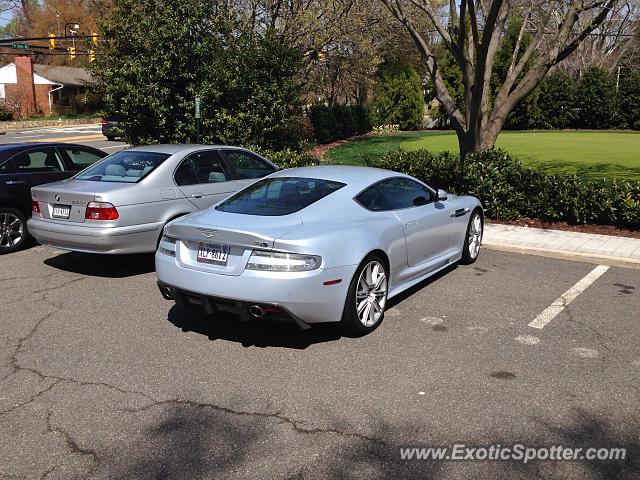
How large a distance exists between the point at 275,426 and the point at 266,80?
11938 mm

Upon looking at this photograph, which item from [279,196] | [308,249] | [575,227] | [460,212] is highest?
[279,196]

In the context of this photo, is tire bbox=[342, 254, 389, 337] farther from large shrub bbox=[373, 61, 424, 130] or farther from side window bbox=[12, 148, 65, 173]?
large shrub bbox=[373, 61, 424, 130]

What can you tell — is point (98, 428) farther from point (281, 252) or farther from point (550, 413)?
point (550, 413)

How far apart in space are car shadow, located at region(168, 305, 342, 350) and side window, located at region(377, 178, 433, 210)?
1.43 m

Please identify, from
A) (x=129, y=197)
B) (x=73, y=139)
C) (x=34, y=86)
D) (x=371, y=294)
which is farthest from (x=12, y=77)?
(x=371, y=294)

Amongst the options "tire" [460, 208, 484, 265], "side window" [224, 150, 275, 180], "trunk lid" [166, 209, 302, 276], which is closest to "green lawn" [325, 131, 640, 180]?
"side window" [224, 150, 275, 180]

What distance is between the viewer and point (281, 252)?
183 inches

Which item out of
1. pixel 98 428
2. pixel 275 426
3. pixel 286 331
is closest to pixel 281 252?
pixel 286 331

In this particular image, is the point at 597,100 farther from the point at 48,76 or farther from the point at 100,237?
the point at 48,76

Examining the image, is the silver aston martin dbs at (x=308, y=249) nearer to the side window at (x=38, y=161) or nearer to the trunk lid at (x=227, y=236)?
the trunk lid at (x=227, y=236)

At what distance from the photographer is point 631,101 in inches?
1428

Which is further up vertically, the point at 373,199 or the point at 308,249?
the point at 373,199

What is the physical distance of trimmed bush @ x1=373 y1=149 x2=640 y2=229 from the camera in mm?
9766

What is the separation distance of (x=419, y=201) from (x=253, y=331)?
2244mm
